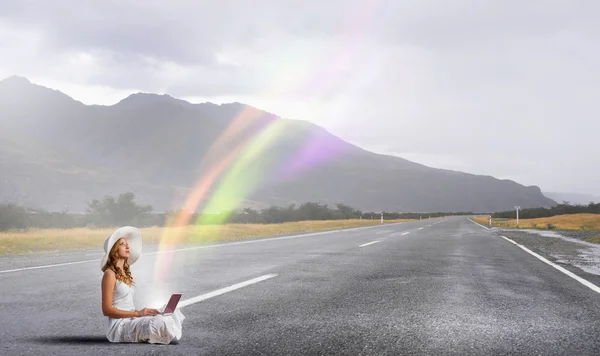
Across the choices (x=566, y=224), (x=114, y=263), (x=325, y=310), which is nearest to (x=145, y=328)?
(x=114, y=263)

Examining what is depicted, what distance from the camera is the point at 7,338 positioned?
3.96m

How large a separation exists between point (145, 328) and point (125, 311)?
0.21m

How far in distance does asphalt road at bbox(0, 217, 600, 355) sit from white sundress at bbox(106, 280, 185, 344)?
0.26ft

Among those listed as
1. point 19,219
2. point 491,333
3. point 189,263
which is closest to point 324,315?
point 491,333

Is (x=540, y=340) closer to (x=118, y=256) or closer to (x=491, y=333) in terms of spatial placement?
(x=491, y=333)

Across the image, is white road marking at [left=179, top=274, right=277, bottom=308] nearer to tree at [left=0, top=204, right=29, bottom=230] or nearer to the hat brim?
the hat brim

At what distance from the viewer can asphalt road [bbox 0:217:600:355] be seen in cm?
389

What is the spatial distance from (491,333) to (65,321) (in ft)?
12.2

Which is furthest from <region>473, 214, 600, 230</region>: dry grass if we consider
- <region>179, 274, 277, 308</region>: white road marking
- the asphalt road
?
<region>179, 274, 277, 308</region>: white road marking

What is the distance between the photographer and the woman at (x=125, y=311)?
12.7 ft

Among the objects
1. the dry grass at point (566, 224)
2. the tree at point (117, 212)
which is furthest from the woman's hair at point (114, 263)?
the tree at point (117, 212)

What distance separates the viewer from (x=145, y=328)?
3.91m

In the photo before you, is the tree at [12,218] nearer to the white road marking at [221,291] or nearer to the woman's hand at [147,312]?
the white road marking at [221,291]

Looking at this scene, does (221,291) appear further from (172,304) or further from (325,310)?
(172,304)
